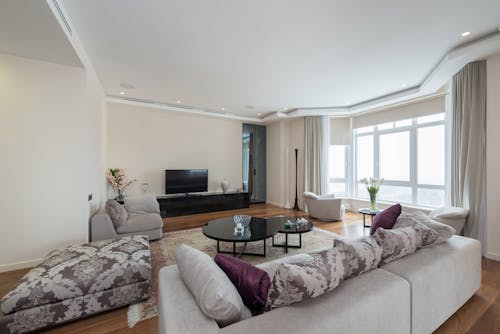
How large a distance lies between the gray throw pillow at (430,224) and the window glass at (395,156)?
356 centimetres

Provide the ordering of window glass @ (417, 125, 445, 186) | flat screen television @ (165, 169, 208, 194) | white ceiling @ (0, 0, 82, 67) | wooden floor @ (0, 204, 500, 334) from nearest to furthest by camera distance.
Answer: wooden floor @ (0, 204, 500, 334)
white ceiling @ (0, 0, 82, 67)
window glass @ (417, 125, 445, 186)
flat screen television @ (165, 169, 208, 194)

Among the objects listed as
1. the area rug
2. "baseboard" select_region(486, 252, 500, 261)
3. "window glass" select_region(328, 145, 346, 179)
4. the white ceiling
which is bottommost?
the area rug

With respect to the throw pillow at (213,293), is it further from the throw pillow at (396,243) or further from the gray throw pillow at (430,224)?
the gray throw pillow at (430,224)

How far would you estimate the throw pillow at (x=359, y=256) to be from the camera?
4.10ft

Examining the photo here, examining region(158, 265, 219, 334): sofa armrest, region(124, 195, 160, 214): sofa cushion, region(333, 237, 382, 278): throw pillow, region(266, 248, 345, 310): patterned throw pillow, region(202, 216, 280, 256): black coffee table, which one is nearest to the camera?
region(158, 265, 219, 334): sofa armrest

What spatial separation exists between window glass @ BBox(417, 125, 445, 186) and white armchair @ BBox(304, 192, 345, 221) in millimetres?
1921

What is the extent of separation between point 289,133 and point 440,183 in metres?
4.02

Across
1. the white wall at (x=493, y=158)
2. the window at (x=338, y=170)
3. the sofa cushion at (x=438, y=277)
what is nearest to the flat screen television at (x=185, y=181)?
the window at (x=338, y=170)

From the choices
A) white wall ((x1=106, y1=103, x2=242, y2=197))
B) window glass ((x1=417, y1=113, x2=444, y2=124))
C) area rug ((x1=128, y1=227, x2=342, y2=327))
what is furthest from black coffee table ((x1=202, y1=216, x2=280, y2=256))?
window glass ((x1=417, y1=113, x2=444, y2=124))

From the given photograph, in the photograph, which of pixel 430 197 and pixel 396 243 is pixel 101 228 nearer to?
pixel 396 243

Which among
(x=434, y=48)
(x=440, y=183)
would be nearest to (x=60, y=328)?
(x=434, y=48)

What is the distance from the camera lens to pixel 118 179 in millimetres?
4809

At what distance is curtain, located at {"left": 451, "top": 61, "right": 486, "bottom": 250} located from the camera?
3.00 metres

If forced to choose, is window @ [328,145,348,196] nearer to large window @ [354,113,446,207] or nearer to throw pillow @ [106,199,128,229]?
large window @ [354,113,446,207]
